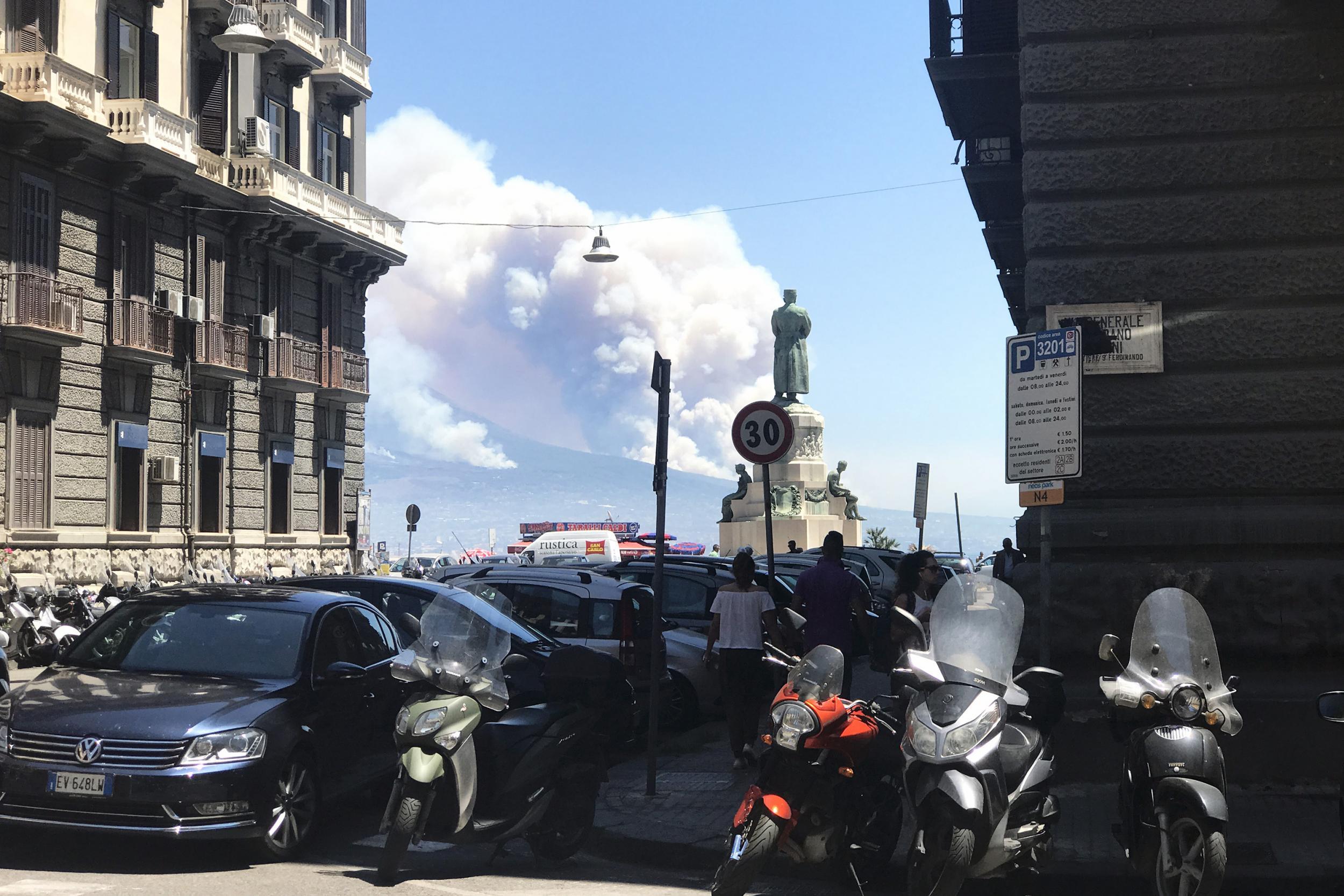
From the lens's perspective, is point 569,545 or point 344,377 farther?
point 569,545

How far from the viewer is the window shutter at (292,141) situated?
3325 cm

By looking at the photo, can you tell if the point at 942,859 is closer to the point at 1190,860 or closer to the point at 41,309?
the point at 1190,860

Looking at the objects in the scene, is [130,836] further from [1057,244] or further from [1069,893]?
[1057,244]

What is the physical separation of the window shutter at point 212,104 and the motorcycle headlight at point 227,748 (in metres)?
24.4

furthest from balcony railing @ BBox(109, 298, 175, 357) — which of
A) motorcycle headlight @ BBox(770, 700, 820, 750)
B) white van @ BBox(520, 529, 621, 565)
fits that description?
white van @ BBox(520, 529, 621, 565)

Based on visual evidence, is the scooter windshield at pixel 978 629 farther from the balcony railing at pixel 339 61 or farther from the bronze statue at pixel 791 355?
the bronze statue at pixel 791 355

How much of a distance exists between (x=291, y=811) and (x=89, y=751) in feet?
3.54

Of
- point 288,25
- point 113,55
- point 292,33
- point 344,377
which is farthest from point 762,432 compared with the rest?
point 344,377

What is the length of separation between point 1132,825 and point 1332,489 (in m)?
4.10

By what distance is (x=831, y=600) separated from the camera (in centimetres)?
1190

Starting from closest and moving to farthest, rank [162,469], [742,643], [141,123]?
1. [742,643]
2. [141,123]
3. [162,469]

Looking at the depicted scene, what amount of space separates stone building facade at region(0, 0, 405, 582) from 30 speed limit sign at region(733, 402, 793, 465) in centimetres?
1497

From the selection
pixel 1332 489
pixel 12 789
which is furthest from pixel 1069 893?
pixel 12 789

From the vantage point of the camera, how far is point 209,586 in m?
9.42
